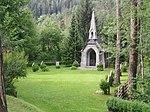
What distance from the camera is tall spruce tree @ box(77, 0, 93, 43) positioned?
4900 centimetres

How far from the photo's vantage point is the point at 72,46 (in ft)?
149

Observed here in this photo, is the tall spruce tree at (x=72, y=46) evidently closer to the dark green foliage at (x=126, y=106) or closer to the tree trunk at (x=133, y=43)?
the tree trunk at (x=133, y=43)

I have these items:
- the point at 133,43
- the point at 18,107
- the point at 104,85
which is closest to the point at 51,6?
the point at 104,85

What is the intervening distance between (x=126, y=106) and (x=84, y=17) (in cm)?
4165

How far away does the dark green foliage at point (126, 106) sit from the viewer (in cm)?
791

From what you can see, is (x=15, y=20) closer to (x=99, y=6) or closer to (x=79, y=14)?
(x=79, y=14)

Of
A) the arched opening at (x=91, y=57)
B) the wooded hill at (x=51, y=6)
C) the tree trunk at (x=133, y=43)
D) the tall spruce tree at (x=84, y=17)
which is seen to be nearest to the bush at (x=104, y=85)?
the tree trunk at (x=133, y=43)

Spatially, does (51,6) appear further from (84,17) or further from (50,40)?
(84,17)

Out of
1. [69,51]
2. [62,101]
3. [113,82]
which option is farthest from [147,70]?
[69,51]

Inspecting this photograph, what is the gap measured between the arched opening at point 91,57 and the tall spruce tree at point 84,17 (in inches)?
182

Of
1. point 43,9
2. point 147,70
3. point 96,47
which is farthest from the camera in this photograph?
point 43,9

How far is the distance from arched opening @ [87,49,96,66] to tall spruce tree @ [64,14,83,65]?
90.6 inches

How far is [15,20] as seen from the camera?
10.1 meters

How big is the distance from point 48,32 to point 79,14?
7.57m
